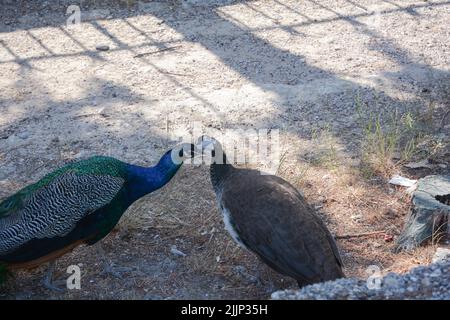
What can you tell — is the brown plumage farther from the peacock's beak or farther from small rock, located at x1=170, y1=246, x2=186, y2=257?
small rock, located at x1=170, y1=246, x2=186, y2=257

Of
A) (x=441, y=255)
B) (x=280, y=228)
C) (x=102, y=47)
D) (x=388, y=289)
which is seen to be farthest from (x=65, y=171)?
(x=102, y=47)

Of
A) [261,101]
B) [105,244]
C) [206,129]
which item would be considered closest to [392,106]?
[261,101]

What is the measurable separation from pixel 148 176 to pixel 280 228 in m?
0.91

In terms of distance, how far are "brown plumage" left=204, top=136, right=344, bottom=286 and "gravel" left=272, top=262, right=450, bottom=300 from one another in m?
0.23

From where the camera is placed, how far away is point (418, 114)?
5.71m

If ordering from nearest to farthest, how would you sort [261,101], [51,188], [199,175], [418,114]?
[51,188] → [199,175] → [418,114] → [261,101]

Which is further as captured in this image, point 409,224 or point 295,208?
point 409,224

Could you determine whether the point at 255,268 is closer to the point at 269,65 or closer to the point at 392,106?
the point at 392,106

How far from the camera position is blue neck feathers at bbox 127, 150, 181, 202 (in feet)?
13.7

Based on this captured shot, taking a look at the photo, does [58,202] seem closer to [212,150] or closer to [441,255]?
[212,150]

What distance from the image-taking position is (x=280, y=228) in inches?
148

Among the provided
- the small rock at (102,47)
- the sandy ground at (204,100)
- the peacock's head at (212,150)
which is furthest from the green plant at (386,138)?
the small rock at (102,47)

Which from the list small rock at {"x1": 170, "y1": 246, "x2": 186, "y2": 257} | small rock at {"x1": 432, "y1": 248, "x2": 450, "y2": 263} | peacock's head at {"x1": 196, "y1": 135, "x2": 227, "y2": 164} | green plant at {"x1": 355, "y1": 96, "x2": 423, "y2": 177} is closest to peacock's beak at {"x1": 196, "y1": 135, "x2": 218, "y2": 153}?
peacock's head at {"x1": 196, "y1": 135, "x2": 227, "y2": 164}

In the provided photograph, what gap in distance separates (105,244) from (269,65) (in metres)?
2.90
